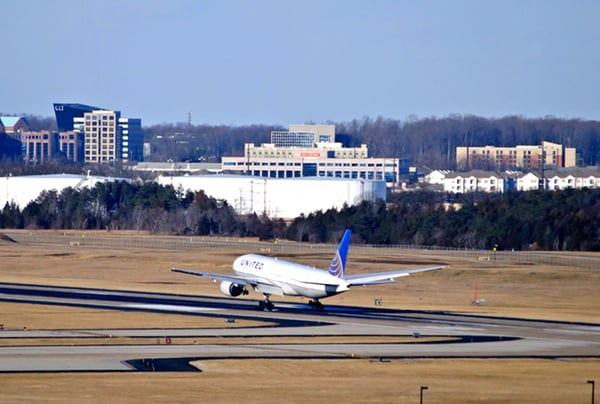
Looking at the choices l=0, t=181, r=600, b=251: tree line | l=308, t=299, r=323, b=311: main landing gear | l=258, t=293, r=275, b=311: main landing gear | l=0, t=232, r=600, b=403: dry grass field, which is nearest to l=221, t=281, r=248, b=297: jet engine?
l=258, t=293, r=275, b=311: main landing gear

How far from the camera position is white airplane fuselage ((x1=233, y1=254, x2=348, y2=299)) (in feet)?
255

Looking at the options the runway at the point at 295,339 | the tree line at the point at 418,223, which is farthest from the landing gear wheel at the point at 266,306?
the tree line at the point at 418,223

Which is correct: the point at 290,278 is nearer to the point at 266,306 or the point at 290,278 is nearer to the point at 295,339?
the point at 266,306

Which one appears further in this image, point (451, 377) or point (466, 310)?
point (466, 310)

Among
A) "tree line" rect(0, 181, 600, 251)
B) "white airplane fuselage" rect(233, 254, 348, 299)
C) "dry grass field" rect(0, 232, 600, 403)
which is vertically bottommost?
"dry grass field" rect(0, 232, 600, 403)

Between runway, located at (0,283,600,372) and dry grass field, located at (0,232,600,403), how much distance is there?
7.20ft

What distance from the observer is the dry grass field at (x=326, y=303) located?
4753cm

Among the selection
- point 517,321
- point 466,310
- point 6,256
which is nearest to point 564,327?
point 517,321

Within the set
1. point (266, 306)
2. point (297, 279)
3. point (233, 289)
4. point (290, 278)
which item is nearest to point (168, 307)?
point (233, 289)

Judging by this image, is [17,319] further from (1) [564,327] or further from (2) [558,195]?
(2) [558,195]

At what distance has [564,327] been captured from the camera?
236 ft

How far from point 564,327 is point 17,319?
105 feet

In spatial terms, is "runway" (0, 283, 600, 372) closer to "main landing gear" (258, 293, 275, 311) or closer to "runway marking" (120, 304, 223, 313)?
"runway marking" (120, 304, 223, 313)

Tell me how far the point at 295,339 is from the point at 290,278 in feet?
53.0
